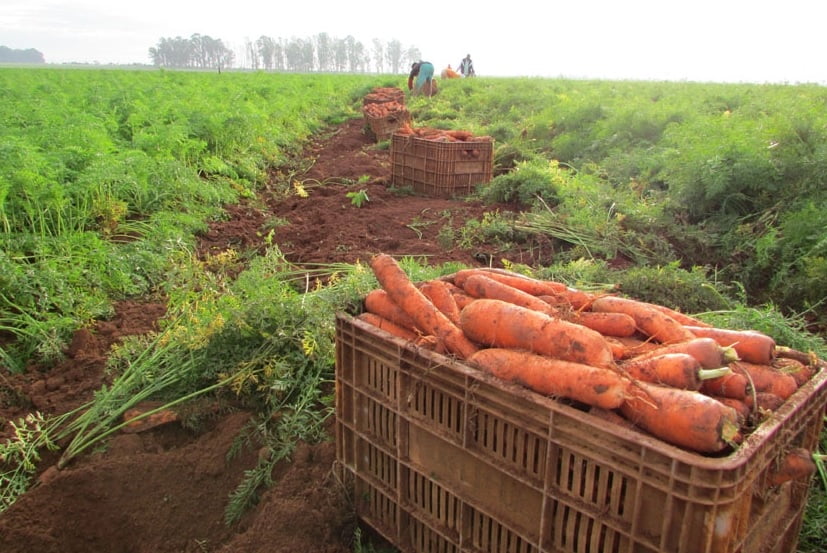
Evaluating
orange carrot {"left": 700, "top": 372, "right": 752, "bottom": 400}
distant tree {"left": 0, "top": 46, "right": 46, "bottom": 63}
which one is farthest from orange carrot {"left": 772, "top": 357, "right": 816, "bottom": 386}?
distant tree {"left": 0, "top": 46, "right": 46, "bottom": 63}

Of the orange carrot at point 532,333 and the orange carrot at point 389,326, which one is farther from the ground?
the orange carrot at point 532,333

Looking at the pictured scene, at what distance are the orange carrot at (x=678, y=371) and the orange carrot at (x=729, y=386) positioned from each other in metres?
0.05

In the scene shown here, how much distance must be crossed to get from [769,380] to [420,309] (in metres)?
1.47

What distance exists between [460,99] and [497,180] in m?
17.3

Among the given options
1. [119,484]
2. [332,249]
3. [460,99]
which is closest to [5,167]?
[332,249]

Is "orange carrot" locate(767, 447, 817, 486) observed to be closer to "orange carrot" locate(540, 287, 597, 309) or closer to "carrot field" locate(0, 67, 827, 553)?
"orange carrot" locate(540, 287, 597, 309)

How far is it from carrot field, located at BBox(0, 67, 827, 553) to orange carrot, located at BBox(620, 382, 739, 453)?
83 cm

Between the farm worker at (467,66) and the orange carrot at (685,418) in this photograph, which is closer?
the orange carrot at (685,418)

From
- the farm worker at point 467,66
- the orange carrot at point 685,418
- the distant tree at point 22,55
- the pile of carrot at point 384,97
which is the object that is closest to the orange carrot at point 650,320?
the orange carrot at point 685,418

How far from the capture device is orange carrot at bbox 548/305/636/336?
261 centimetres

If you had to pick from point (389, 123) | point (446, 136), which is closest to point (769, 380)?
point (446, 136)

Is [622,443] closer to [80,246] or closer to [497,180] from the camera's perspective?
[80,246]

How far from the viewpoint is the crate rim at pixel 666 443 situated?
169 centimetres

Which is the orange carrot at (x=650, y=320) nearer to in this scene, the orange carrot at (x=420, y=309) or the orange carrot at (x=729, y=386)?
the orange carrot at (x=729, y=386)
